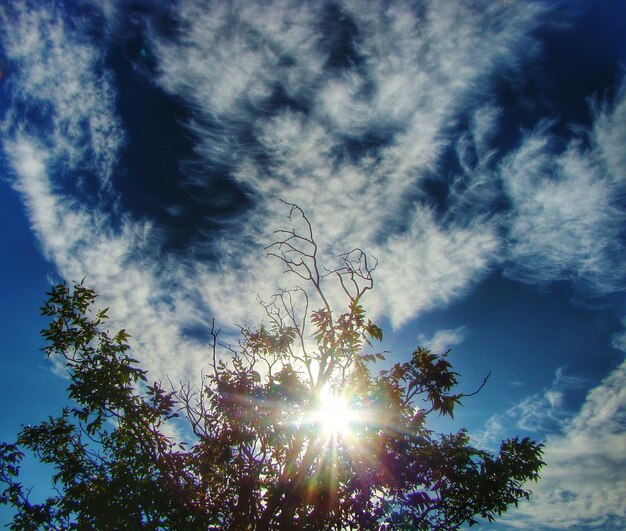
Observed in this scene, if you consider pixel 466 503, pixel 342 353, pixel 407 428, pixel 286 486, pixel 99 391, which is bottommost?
pixel 466 503

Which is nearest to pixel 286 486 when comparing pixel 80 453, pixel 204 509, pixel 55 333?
pixel 204 509

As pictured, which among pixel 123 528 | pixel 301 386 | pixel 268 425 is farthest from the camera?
pixel 301 386

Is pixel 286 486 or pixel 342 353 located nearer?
pixel 286 486

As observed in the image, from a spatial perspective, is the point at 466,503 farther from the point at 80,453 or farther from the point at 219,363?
the point at 80,453

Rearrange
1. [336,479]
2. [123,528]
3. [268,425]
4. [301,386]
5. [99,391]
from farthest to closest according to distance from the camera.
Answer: [301,386] < [268,425] < [336,479] < [99,391] < [123,528]

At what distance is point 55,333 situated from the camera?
8.11 m

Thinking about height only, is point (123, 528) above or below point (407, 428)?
below

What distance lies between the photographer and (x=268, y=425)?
9281 millimetres

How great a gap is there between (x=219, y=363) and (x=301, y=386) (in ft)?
9.23

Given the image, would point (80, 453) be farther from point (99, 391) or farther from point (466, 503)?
point (466, 503)

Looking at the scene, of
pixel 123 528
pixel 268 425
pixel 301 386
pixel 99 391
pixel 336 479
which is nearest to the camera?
pixel 123 528

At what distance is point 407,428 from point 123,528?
7.08 metres

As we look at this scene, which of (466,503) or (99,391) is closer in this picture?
(99,391)

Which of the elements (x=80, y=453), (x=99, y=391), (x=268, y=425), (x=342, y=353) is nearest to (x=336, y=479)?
(x=268, y=425)
